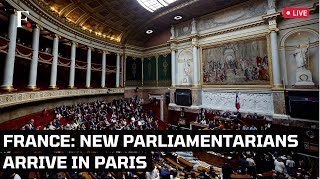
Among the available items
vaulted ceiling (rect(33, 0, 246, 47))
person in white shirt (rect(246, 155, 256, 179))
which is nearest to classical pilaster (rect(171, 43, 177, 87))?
vaulted ceiling (rect(33, 0, 246, 47))

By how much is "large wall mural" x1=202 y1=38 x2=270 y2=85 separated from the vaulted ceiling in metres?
3.37

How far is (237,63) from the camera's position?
40.8 ft

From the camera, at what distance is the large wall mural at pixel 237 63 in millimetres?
11453

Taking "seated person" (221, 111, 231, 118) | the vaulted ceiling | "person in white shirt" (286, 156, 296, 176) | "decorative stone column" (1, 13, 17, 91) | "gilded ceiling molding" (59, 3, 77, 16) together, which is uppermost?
the vaulted ceiling

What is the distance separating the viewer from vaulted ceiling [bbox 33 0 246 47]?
12617mm

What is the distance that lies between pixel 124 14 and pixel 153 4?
2.78 metres

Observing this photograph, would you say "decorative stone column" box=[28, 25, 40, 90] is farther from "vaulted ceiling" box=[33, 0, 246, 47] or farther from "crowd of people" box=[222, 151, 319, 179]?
"crowd of people" box=[222, 151, 319, 179]

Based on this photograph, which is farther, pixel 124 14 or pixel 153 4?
pixel 124 14

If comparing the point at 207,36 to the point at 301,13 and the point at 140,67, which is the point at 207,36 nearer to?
the point at 301,13

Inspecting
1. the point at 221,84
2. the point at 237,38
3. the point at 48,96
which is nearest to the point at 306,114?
the point at 221,84

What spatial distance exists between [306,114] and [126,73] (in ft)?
52.4

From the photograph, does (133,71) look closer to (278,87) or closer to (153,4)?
(153,4)

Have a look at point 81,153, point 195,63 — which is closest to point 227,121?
point 195,63

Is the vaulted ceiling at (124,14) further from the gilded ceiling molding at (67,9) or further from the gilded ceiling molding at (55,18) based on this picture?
the gilded ceiling molding at (55,18)
